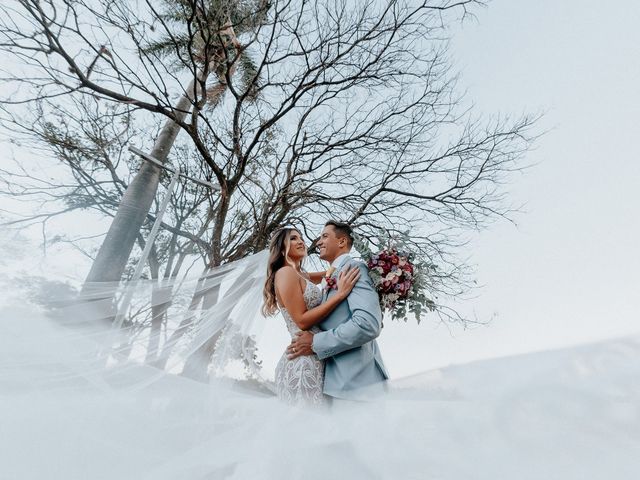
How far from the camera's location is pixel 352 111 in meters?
7.91

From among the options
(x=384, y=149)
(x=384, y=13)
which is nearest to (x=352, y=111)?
(x=384, y=149)

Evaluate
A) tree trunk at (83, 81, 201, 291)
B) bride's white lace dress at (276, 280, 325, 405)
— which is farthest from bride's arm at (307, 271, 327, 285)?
tree trunk at (83, 81, 201, 291)

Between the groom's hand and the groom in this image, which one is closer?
the groom

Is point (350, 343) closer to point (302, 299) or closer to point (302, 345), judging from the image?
point (302, 345)

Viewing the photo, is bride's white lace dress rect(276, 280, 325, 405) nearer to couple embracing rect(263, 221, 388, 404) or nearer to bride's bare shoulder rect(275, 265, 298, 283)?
couple embracing rect(263, 221, 388, 404)

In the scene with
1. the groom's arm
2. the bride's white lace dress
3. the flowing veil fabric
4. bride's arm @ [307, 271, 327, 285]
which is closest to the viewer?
the flowing veil fabric

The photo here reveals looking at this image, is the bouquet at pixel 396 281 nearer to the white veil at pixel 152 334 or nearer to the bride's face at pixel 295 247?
the bride's face at pixel 295 247

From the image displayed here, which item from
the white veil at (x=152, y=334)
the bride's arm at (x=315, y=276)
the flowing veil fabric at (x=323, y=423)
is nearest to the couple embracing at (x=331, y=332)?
the flowing veil fabric at (x=323, y=423)

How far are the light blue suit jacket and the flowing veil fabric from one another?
0.48 m

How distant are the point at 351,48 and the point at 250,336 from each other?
554cm

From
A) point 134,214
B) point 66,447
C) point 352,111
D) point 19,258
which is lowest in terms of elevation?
point 66,447

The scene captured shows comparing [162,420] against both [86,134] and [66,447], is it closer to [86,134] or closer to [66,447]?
[66,447]

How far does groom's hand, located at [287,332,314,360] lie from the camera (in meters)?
2.43

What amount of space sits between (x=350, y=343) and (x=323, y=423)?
85 centimetres
